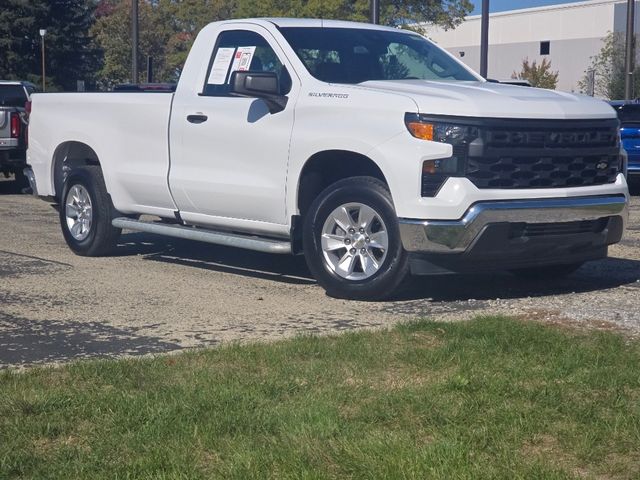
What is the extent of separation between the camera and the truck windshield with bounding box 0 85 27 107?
20844 mm

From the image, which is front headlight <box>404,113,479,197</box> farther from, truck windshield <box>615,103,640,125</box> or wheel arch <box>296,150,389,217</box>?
truck windshield <box>615,103,640,125</box>

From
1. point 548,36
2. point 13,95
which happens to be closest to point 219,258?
point 13,95

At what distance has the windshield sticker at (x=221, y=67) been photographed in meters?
9.04

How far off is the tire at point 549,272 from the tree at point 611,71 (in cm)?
3420

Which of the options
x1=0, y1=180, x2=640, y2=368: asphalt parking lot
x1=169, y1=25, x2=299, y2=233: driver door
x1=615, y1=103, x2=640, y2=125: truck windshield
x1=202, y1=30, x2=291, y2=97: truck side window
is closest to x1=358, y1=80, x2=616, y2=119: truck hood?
x1=169, y1=25, x2=299, y2=233: driver door

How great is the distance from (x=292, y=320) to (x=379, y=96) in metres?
1.68

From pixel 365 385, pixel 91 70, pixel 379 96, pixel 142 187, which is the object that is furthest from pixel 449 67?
pixel 91 70

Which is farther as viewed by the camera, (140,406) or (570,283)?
(570,283)

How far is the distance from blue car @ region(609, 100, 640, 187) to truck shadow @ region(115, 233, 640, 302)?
7.82 m

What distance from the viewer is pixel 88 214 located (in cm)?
1027

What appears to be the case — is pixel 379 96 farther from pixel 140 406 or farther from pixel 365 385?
pixel 140 406

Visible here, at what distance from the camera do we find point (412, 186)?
24.4ft

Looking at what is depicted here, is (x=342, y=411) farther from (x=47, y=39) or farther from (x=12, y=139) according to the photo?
(x=47, y=39)

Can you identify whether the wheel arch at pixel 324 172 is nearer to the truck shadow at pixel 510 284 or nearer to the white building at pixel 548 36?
the truck shadow at pixel 510 284
